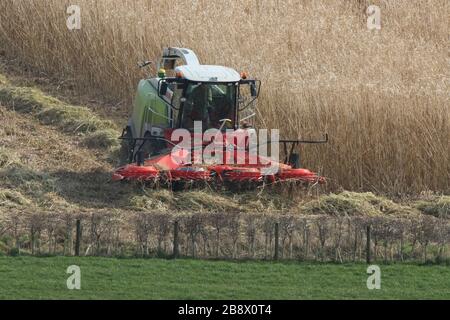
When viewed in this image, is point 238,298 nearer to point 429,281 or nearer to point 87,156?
point 429,281

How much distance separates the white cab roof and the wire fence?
4.22 m

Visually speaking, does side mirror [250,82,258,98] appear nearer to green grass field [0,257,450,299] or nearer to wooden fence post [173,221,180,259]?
wooden fence post [173,221,180,259]

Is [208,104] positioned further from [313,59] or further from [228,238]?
[313,59]

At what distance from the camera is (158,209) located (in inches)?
682

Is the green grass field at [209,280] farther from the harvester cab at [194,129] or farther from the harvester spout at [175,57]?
the harvester spout at [175,57]

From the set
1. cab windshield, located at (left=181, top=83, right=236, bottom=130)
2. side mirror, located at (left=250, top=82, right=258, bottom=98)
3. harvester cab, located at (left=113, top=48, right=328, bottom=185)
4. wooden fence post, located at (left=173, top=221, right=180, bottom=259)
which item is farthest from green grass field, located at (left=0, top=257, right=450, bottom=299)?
side mirror, located at (left=250, top=82, right=258, bottom=98)

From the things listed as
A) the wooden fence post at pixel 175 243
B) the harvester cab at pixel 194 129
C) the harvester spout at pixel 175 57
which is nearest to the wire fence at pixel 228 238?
the wooden fence post at pixel 175 243

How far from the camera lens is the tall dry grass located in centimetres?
1939

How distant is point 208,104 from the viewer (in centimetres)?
1911

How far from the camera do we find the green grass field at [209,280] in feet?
40.5

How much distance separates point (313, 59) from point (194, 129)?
16.7ft

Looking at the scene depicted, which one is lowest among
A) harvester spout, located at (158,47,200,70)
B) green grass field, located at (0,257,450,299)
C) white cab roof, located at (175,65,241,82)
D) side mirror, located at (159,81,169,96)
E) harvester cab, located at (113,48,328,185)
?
green grass field, located at (0,257,450,299)

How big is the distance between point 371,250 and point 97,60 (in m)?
10.7

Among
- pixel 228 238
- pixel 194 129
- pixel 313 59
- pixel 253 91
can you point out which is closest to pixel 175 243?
pixel 228 238
